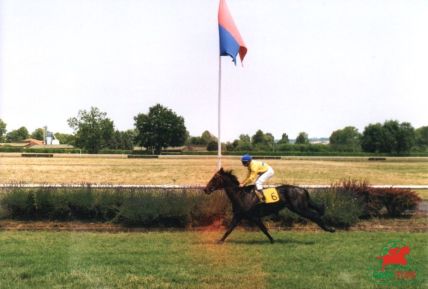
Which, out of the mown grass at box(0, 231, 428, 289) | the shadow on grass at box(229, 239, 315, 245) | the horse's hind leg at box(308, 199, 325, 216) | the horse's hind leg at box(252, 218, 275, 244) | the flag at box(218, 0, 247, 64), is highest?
the flag at box(218, 0, 247, 64)

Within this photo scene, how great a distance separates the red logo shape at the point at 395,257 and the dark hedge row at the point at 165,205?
11.5ft

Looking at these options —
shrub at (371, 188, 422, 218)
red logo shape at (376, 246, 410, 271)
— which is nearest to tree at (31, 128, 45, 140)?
shrub at (371, 188, 422, 218)

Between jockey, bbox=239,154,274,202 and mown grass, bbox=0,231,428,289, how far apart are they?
1.28 m

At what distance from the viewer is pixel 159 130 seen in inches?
3915

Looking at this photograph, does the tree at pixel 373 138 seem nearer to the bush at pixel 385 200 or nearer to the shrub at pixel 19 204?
the bush at pixel 385 200

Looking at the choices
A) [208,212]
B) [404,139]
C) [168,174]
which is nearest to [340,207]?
[208,212]

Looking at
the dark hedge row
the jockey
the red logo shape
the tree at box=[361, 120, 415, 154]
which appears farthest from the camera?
the tree at box=[361, 120, 415, 154]

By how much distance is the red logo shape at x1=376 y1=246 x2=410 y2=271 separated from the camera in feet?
27.5

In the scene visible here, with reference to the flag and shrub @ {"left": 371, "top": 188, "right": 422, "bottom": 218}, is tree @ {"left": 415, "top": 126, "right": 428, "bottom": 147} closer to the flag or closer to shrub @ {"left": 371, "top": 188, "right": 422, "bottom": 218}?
shrub @ {"left": 371, "top": 188, "right": 422, "bottom": 218}

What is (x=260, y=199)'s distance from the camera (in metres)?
10.7

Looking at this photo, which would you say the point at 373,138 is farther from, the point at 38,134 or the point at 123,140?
the point at 38,134

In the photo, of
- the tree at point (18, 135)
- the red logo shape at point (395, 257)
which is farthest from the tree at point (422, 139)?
the red logo shape at point (395, 257)

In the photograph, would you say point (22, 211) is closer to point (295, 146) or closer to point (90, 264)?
point (90, 264)

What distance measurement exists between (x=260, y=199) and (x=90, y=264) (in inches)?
166
